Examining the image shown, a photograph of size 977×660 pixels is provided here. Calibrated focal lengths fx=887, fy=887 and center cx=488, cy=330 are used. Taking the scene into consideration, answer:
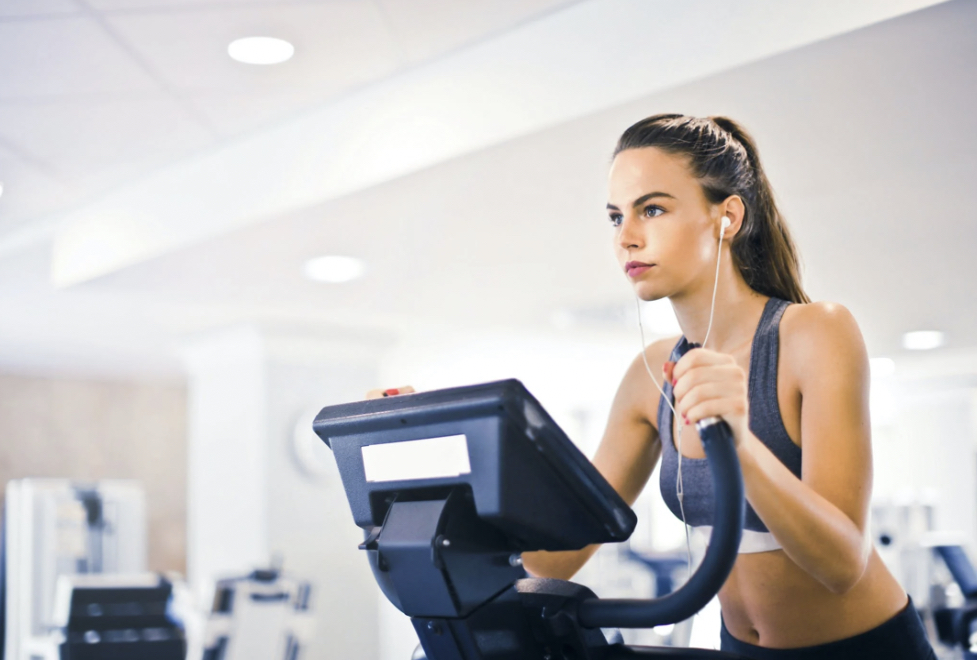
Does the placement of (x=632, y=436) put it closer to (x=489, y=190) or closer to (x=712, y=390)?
(x=712, y=390)

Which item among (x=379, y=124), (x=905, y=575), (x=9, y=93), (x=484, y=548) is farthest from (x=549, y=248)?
(x=905, y=575)

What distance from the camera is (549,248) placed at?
11.7ft

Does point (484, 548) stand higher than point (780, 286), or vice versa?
point (780, 286)

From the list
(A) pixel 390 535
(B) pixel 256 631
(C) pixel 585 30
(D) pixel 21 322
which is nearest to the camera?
(A) pixel 390 535

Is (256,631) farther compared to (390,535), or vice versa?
(256,631)

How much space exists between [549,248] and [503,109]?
124cm

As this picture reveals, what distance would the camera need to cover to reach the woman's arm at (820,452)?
2.34 ft

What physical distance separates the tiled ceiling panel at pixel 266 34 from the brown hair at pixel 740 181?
1394 mm

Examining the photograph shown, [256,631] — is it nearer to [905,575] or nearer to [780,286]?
[780,286]

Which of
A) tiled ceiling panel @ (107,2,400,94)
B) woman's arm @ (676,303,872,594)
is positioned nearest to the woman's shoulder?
woman's arm @ (676,303,872,594)

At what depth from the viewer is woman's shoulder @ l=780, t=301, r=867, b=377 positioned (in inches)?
35.5

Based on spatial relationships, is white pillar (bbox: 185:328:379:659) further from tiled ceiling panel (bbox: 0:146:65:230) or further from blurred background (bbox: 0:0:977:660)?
tiled ceiling panel (bbox: 0:146:65:230)

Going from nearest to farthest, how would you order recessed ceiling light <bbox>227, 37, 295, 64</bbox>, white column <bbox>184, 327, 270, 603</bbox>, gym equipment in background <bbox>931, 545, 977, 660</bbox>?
recessed ceiling light <bbox>227, 37, 295, 64</bbox> → gym equipment in background <bbox>931, 545, 977, 660</bbox> → white column <bbox>184, 327, 270, 603</bbox>

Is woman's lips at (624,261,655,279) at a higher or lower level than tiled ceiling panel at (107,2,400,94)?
lower
